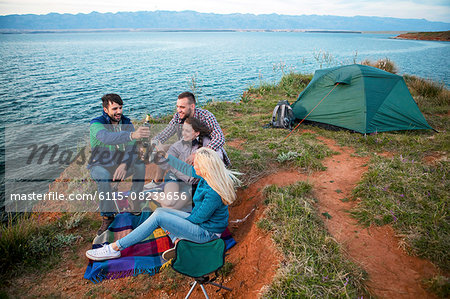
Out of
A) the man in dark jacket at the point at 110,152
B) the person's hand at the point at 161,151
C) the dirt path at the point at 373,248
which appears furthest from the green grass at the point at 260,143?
the man in dark jacket at the point at 110,152

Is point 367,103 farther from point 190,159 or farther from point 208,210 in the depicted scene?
point 208,210

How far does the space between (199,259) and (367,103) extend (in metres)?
7.04

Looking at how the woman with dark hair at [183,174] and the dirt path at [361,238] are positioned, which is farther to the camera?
the woman with dark hair at [183,174]

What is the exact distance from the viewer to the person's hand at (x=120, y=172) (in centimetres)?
446

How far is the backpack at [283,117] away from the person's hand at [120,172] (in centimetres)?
530

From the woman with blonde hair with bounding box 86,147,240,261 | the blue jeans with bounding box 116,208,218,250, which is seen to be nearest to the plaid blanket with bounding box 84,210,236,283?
the woman with blonde hair with bounding box 86,147,240,261

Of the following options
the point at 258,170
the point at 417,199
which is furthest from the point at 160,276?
the point at 417,199

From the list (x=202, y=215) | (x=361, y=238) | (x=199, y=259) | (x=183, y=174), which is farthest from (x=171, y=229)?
(x=361, y=238)

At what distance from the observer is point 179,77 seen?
23.5 m

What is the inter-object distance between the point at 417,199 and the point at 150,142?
185 inches

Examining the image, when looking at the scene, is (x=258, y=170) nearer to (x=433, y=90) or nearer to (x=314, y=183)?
(x=314, y=183)

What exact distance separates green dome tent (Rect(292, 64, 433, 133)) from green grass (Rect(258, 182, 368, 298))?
4.68 m

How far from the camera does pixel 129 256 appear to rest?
11.8ft

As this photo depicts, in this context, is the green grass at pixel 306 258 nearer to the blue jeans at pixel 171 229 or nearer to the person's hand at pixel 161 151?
the blue jeans at pixel 171 229
